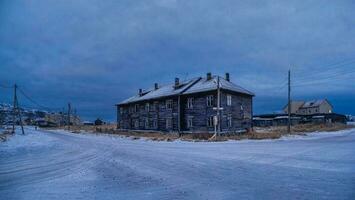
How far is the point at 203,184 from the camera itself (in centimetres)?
927

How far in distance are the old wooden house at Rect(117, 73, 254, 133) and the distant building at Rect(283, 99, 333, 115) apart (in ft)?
225

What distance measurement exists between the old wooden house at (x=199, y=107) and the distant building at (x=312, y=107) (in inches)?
2700

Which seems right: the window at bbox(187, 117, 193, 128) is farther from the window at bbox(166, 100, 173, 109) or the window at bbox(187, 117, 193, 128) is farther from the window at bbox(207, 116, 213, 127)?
the window at bbox(166, 100, 173, 109)

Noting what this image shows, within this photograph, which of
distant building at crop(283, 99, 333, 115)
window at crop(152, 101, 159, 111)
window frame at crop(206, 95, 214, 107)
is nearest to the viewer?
window frame at crop(206, 95, 214, 107)

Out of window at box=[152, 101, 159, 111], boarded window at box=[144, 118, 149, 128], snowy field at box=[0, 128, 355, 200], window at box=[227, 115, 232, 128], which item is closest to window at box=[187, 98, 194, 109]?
window at box=[227, 115, 232, 128]

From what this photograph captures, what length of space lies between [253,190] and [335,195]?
5.81 feet

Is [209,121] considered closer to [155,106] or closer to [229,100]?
[229,100]

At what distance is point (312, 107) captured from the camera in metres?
113

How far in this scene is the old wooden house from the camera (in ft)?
145

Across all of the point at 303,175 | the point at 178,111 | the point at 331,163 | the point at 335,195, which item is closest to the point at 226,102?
the point at 178,111

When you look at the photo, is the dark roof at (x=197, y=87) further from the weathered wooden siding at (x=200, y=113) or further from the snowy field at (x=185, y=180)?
the snowy field at (x=185, y=180)

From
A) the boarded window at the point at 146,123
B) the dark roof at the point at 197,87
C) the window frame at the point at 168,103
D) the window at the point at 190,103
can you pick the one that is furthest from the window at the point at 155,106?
the window at the point at 190,103

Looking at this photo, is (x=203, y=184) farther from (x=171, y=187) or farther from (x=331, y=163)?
(x=331, y=163)

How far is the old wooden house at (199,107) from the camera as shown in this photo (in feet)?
145
